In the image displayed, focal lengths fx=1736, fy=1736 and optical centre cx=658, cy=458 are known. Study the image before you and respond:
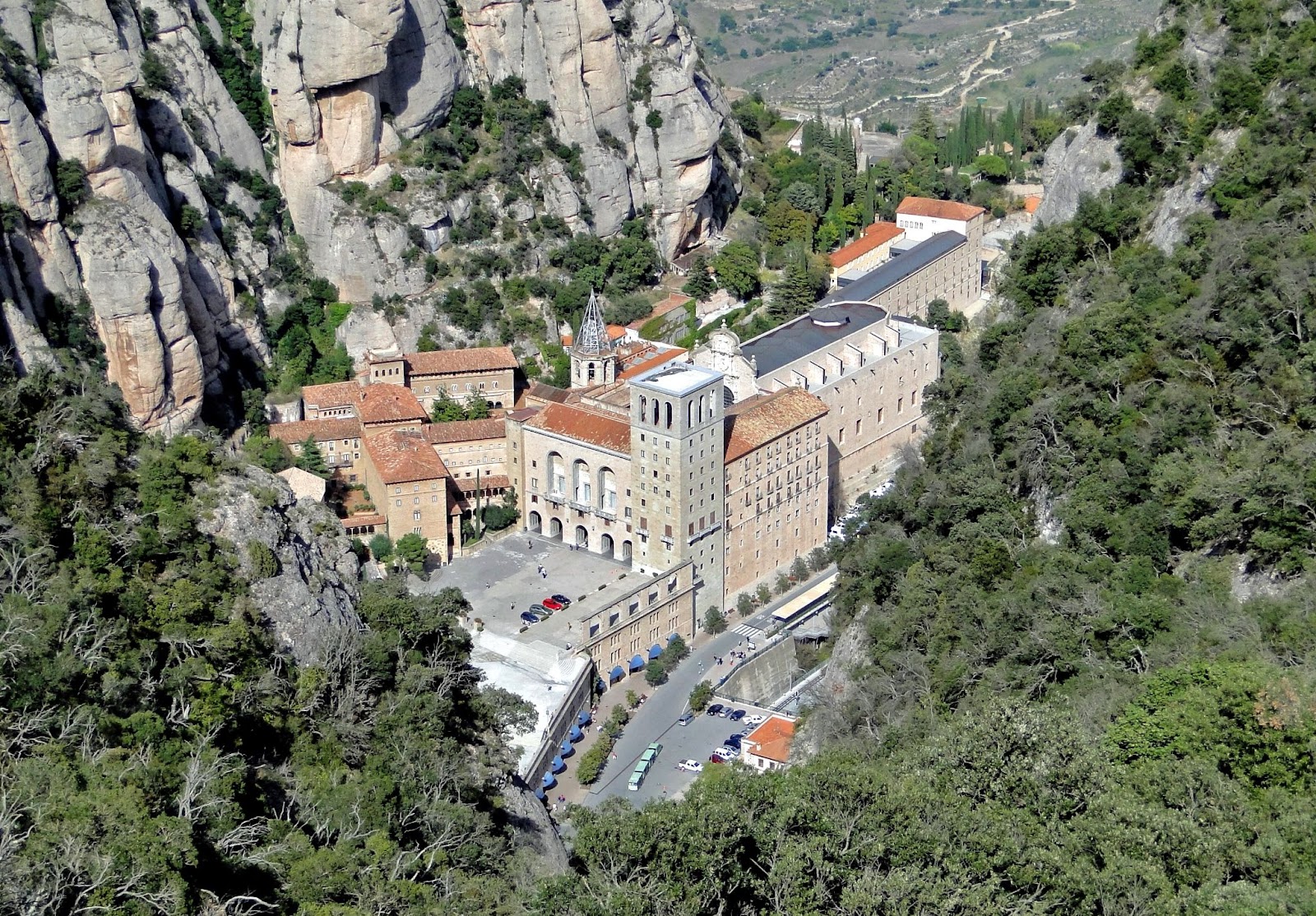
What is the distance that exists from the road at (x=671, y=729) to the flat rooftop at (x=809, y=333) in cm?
1313

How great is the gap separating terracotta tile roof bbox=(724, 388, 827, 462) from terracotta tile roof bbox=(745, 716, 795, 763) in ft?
38.6

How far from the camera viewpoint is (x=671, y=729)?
201 ft

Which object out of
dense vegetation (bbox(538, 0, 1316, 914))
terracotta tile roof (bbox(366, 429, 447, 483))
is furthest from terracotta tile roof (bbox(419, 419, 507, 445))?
dense vegetation (bbox(538, 0, 1316, 914))

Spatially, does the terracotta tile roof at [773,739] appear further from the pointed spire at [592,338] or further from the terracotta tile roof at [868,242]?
the terracotta tile roof at [868,242]

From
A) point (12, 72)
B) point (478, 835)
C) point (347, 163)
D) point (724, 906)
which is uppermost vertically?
point (12, 72)

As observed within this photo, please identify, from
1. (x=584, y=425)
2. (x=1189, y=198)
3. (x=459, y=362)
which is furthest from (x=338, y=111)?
(x=1189, y=198)

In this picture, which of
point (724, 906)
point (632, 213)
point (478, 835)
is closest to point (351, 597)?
point (478, 835)

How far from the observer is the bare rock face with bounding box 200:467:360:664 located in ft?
148

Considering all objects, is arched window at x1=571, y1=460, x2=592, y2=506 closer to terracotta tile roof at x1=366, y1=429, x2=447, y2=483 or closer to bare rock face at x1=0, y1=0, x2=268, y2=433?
terracotta tile roof at x1=366, y1=429, x2=447, y2=483

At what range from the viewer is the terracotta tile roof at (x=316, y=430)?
70.9 meters

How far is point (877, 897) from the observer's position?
3241 cm

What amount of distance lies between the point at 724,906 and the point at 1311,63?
39.7m

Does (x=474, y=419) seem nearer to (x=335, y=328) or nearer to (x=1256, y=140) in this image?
(x=335, y=328)

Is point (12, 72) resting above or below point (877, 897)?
above
